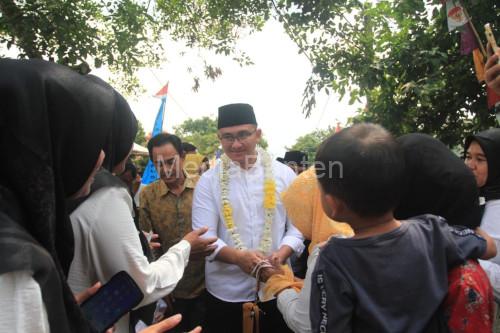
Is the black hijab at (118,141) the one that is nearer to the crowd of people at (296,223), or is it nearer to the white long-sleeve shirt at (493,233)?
the crowd of people at (296,223)

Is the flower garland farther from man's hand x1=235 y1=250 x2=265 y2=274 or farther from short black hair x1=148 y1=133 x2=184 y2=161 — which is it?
short black hair x1=148 y1=133 x2=184 y2=161

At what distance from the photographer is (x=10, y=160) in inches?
35.7

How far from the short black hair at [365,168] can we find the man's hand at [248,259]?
1.02 metres

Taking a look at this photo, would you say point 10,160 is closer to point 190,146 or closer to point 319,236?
point 319,236

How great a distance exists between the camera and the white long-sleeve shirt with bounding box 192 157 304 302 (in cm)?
252

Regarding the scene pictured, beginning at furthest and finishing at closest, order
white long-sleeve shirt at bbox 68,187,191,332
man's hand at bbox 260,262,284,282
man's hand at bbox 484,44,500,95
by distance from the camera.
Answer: man's hand at bbox 484,44,500,95 → man's hand at bbox 260,262,284,282 → white long-sleeve shirt at bbox 68,187,191,332

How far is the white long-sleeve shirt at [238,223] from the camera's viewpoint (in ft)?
8.27

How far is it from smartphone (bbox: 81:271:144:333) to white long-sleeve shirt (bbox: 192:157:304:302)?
1.25m

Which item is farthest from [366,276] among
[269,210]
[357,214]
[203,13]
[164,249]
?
[203,13]

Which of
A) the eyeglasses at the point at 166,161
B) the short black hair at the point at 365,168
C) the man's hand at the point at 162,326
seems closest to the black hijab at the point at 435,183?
the short black hair at the point at 365,168

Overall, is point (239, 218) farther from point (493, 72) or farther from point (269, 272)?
point (493, 72)

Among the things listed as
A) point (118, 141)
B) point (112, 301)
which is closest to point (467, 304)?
point (112, 301)

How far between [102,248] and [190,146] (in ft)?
19.5

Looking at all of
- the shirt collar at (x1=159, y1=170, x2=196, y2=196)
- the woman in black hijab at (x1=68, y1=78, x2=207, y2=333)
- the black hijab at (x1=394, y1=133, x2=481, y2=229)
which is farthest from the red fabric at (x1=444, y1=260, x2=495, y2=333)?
the shirt collar at (x1=159, y1=170, x2=196, y2=196)
